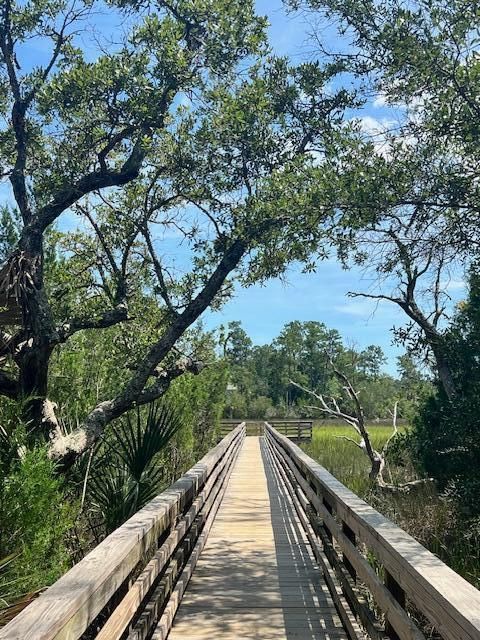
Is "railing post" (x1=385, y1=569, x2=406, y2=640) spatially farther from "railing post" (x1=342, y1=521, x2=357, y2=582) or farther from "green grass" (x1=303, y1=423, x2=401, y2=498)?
"green grass" (x1=303, y1=423, x2=401, y2=498)

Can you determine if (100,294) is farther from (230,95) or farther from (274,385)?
(274,385)

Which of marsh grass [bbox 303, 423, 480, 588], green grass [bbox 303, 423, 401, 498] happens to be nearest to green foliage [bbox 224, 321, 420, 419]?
green grass [bbox 303, 423, 401, 498]

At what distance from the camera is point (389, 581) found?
2.80 meters

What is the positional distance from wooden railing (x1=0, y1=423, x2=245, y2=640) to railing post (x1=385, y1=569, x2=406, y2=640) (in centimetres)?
118

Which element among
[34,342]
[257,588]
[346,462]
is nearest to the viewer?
[257,588]

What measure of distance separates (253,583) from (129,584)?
1933 mm

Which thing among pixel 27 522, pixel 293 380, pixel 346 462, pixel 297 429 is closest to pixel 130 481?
pixel 27 522

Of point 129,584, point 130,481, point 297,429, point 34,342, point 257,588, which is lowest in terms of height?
point 257,588

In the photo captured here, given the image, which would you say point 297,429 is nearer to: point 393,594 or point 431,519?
point 431,519

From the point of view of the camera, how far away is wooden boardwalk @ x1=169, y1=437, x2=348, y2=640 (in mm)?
3871

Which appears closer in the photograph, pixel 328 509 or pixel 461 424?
pixel 328 509

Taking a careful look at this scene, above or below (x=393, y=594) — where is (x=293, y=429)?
above

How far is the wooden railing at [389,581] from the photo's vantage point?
1.93 meters

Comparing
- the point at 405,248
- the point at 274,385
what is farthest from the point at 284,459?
the point at 274,385
